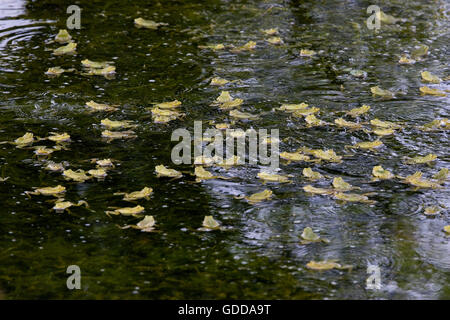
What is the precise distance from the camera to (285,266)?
3059 mm

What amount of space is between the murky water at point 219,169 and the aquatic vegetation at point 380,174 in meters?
0.06

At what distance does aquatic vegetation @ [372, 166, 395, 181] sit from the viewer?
3.87m

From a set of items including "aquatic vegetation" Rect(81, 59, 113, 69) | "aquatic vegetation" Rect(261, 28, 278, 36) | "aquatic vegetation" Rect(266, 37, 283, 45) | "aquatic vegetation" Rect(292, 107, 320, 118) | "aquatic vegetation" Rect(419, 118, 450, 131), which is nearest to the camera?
"aquatic vegetation" Rect(419, 118, 450, 131)

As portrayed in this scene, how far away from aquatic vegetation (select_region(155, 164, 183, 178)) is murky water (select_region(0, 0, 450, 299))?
3.3 inches

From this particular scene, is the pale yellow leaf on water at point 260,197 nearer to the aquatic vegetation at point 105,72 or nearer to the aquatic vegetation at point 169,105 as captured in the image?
the aquatic vegetation at point 169,105

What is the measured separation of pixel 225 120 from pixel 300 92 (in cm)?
79

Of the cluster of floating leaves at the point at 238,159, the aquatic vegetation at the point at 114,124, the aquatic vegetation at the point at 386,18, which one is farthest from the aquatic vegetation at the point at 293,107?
the aquatic vegetation at the point at 386,18

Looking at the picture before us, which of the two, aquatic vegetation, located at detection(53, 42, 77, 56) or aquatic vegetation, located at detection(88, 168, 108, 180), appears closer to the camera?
aquatic vegetation, located at detection(88, 168, 108, 180)

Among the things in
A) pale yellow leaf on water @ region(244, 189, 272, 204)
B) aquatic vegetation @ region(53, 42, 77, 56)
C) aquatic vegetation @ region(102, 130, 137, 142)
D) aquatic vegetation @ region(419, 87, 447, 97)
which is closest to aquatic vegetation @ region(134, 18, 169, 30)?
aquatic vegetation @ region(53, 42, 77, 56)

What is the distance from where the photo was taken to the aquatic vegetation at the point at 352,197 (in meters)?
3.61

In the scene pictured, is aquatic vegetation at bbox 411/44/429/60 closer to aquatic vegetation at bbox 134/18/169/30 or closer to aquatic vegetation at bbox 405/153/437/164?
aquatic vegetation at bbox 405/153/437/164

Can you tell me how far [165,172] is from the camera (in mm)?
3904
